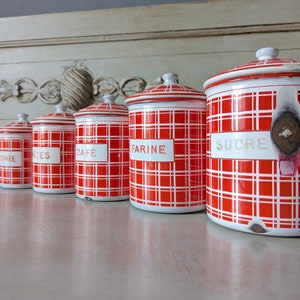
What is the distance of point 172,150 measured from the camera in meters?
0.52

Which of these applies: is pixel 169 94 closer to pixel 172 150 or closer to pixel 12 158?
pixel 172 150

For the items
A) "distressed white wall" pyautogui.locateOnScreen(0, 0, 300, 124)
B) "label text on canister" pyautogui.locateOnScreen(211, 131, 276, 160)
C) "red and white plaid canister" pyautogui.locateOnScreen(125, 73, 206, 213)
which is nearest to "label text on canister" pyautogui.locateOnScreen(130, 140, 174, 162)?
"red and white plaid canister" pyautogui.locateOnScreen(125, 73, 206, 213)

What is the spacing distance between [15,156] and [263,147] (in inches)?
24.4

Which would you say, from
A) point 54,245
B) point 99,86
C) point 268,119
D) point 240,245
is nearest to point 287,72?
point 268,119

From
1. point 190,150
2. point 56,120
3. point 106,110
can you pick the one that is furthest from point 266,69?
point 56,120

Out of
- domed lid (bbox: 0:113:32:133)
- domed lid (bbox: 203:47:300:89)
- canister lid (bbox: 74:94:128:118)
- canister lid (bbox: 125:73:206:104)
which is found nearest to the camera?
domed lid (bbox: 203:47:300:89)

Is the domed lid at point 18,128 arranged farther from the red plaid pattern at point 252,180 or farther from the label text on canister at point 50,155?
the red plaid pattern at point 252,180

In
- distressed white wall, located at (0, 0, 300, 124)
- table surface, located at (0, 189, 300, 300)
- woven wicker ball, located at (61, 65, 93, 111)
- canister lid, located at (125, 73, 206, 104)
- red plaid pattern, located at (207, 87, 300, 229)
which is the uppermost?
distressed white wall, located at (0, 0, 300, 124)

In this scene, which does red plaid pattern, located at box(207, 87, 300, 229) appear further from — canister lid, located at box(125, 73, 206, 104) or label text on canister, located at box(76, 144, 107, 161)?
label text on canister, located at box(76, 144, 107, 161)

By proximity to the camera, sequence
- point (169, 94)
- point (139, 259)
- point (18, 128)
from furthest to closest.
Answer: point (18, 128)
point (169, 94)
point (139, 259)

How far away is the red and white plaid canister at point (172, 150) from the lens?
516 mm

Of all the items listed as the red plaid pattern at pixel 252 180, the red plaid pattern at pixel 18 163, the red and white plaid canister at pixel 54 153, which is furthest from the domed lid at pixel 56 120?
the red plaid pattern at pixel 252 180

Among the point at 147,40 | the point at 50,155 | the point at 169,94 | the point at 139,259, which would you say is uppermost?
the point at 147,40

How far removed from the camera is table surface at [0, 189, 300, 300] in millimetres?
255
